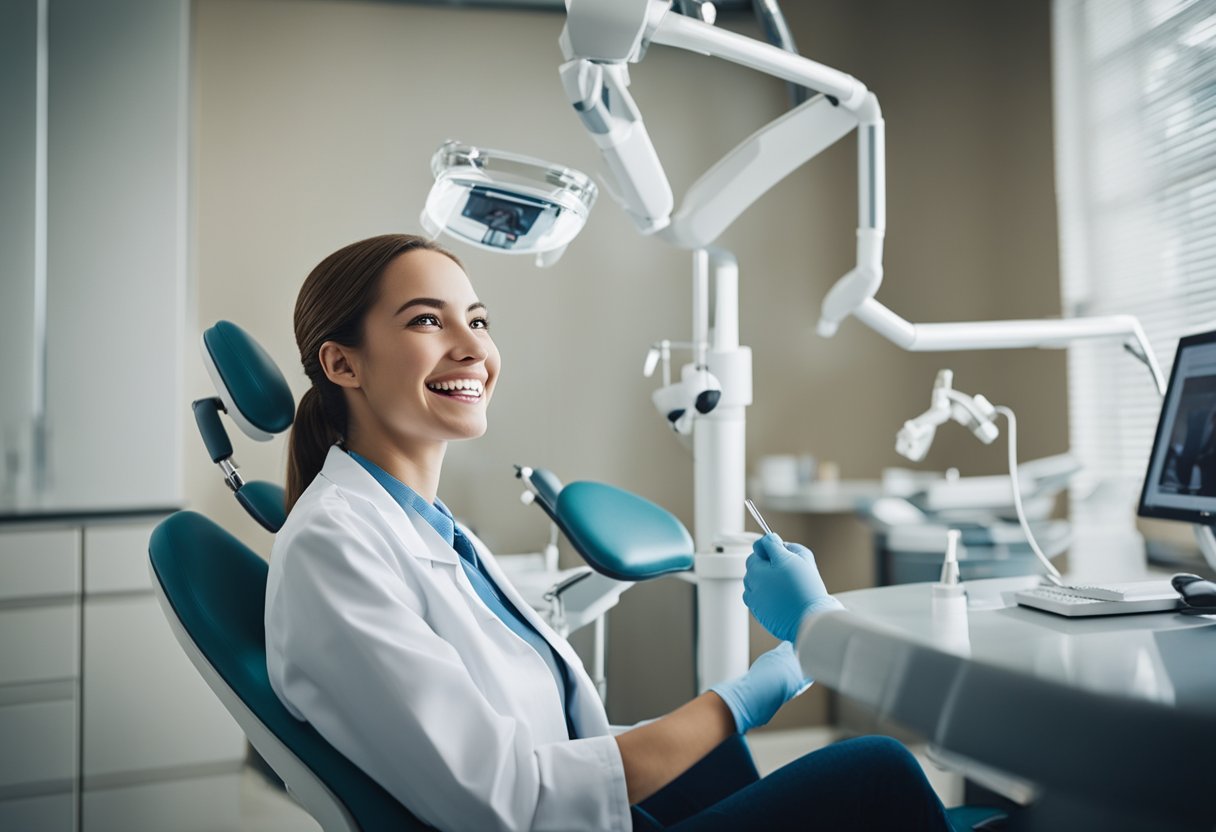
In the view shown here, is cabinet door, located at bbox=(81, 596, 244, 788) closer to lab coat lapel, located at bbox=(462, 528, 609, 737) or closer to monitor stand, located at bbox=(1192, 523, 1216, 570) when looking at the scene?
lab coat lapel, located at bbox=(462, 528, 609, 737)

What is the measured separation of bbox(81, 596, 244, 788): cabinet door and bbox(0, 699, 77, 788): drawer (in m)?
0.04

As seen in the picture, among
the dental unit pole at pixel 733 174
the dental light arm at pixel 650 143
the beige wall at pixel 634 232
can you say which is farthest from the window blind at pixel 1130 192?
the dental light arm at pixel 650 143

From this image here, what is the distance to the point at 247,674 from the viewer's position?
868 mm

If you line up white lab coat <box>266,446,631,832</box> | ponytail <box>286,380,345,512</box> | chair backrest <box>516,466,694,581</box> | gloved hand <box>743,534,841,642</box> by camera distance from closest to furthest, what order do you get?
1. white lab coat <box>266,446,631,832</box>
2. gloved hand <box>743,534,841,642</box>
3. ponytail <box>286,380,345,512</box>
4. chair backrest <box>516,466,694,581</box>

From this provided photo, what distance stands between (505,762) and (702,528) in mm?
1032

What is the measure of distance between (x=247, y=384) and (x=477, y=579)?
1.26 ft

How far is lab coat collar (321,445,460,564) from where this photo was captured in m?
0.98

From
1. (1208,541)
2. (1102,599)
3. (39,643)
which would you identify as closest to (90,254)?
(39,643)

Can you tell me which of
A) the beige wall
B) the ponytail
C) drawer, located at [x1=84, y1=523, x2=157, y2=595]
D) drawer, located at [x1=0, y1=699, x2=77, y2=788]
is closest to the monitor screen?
the ponytail

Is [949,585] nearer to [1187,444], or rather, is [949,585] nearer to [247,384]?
[1187,444]

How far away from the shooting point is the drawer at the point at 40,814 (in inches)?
76.7

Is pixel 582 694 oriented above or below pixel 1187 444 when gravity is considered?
below

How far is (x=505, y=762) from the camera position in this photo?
792mm

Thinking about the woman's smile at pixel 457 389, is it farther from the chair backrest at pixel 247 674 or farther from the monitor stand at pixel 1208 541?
the monitor stand at pixel 1208 541
